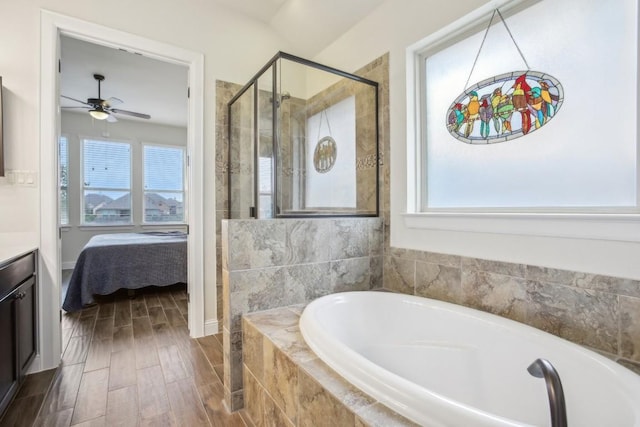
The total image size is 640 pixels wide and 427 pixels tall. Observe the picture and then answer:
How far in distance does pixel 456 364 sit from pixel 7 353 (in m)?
2.16

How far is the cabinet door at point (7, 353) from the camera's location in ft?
4.63

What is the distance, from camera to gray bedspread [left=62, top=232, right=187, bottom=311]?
3.11 metres

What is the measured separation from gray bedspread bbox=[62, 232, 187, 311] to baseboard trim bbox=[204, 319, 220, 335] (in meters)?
1.38

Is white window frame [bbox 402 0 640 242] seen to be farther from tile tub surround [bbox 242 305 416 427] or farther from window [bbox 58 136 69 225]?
window [bbox 58 136 69 225]

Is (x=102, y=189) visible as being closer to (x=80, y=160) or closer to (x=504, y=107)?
(x=80, y=160)

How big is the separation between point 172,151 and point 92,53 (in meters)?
2.96

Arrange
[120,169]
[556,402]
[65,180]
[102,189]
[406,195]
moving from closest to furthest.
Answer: [556,402] → [406,195] → [65,180] → [102,189] → [120,169]

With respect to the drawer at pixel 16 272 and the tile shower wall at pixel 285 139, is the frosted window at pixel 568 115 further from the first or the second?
the drawer at pixel 16 272

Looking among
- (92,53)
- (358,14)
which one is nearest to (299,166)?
(358,14)

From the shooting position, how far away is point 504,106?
65.2 inches

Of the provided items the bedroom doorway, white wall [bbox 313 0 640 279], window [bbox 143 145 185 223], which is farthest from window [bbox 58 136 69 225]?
white wall [bbox 313 0 640 279]

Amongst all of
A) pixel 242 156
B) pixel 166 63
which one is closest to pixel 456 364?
pixel 242 156

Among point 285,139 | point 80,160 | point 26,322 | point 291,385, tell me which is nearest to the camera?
point 291,385

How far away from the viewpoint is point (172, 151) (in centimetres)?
613
